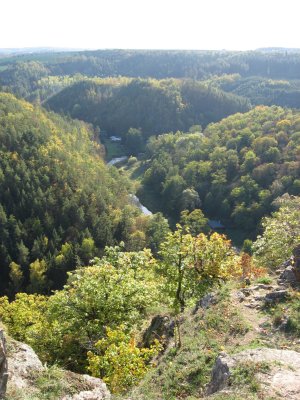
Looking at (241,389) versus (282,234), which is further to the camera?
(282,234)

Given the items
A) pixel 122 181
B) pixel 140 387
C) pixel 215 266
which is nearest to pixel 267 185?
pixel 122 181

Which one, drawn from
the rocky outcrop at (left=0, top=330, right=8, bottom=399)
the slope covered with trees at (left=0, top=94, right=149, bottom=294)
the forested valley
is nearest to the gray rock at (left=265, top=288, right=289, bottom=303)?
the forested valley

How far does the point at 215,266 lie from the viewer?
30.5 meters

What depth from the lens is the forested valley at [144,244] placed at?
2331 cm

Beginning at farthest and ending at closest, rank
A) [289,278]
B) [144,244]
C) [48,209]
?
[48,209] < [144,244] < [289,278]

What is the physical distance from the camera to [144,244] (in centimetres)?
10806

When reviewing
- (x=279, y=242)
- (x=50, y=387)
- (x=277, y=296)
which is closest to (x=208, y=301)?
(x=277, y=296)

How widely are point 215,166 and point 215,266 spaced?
5080 inches

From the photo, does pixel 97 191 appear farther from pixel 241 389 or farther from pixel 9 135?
pixel 241 389

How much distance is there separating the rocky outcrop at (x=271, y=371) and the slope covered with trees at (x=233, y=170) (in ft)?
369

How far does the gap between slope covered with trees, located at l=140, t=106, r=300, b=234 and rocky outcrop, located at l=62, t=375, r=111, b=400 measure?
11550 cm

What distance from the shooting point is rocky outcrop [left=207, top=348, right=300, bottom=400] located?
52.4ft

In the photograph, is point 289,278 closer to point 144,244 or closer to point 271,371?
point 271,371

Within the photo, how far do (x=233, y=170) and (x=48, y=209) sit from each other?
77.2m
